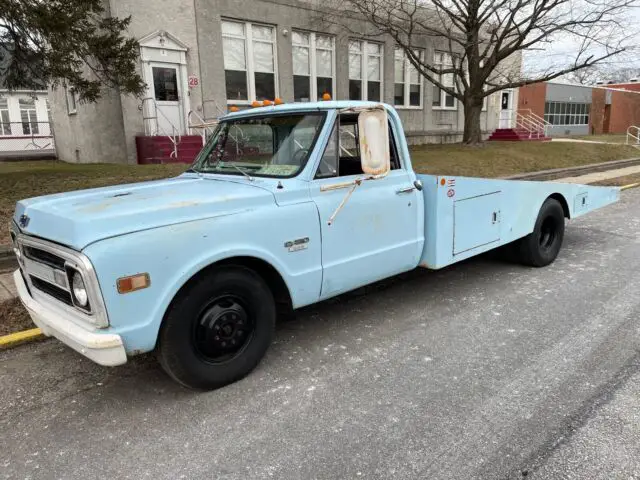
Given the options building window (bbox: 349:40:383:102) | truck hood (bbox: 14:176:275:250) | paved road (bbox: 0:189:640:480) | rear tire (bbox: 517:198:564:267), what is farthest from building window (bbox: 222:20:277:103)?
truck hood (bbox: 14:176:275:250)

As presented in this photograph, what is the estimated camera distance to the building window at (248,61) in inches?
659

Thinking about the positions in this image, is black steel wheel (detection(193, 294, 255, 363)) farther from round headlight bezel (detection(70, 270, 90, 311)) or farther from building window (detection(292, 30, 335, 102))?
building window (detection(292, 30, 335, 102))

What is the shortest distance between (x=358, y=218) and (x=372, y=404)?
58.1 inches

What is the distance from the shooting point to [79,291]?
2863mm

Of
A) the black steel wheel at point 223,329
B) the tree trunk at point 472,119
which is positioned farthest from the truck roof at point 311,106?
the tree trunk at point 472,119

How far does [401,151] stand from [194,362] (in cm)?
253

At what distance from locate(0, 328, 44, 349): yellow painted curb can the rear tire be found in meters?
5.23

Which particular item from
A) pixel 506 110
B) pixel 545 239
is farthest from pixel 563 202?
pixel 506 110

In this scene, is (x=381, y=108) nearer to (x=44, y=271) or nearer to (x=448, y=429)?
(x=448, y=429)

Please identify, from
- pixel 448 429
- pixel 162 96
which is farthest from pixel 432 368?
pixel 162 96

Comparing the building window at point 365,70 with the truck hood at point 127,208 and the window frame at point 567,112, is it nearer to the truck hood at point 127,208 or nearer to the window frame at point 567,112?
the truck hood at point 127,208

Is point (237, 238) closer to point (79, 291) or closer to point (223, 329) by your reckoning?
point (223, 329)

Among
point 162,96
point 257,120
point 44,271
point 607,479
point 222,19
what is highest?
point 222,19

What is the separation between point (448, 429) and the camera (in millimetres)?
2922
